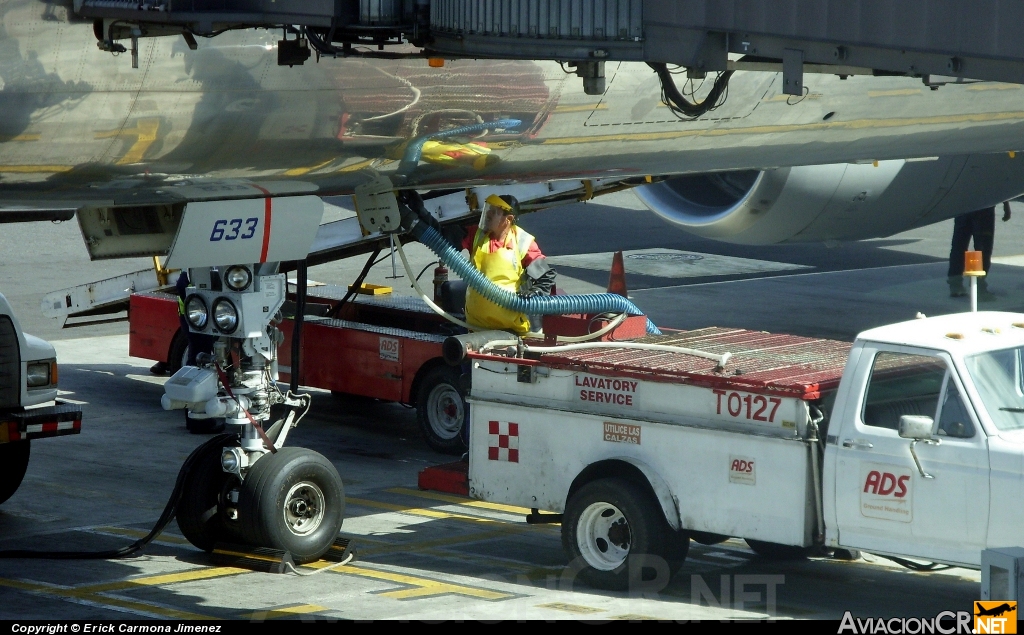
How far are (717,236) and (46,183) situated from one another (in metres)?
9.66

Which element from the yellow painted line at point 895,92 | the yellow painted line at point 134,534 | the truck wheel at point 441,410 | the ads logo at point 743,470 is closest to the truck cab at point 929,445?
the ads logo at point 743,470

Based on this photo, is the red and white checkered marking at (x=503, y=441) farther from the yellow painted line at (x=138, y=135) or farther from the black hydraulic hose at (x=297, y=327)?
the yellow painted line at (x=138, y=135)

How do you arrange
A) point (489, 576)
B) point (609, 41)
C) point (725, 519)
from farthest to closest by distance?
point (489, 576) < point (725, 519) < point (609, 41)

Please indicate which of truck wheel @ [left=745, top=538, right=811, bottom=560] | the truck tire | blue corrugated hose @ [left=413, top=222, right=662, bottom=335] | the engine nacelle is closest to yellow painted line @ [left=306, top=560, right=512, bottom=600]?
the truck tire

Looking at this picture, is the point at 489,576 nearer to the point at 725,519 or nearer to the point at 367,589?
the point at 367,589

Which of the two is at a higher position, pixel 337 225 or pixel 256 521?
pixel 337 225

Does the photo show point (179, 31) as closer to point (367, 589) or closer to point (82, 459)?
point (367, 589)

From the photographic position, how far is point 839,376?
334 inches

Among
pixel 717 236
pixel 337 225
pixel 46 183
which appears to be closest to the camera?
pixel 46 183

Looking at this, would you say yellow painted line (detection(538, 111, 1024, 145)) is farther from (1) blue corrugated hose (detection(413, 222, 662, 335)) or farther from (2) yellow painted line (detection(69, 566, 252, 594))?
(2) yellow painted line (detection(69, 566, 252, 594))

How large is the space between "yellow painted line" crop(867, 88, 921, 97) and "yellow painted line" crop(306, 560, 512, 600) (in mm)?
4838

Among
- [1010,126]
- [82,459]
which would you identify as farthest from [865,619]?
[82,459]

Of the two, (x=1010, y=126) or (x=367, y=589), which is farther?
(x=1010, y=126)

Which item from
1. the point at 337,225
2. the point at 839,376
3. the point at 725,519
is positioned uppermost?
the point at 337,225
